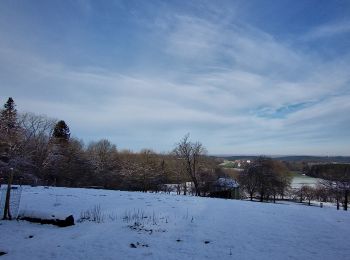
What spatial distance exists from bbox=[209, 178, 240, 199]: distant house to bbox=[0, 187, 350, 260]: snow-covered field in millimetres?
45392

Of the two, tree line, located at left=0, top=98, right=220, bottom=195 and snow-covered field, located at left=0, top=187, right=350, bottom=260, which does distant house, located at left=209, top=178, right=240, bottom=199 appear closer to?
tree line, located at left=0, top=98, right=220, bottom=195

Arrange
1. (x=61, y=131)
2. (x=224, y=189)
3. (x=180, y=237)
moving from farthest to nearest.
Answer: (x=61, y=131)
(x=224, y=189)
(x=180, y=237)

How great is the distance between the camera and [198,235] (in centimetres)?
1173

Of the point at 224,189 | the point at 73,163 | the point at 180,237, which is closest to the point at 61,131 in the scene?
the point at 73,163

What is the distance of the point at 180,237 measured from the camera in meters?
11.3

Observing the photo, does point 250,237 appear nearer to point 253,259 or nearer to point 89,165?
point 253,259

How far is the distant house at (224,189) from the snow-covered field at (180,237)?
45.4 m

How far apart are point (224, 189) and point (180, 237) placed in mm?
52871

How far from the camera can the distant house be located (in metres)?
61.8

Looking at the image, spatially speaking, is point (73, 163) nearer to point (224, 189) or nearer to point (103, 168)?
point (103, 168)

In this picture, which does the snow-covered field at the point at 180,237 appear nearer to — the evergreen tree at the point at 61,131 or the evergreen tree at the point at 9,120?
the evergreen tree at the point at 9,120

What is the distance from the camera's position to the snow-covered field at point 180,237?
9320 millimetres

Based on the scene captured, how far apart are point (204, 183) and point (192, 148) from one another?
31.8ft

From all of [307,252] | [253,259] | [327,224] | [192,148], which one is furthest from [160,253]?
[192,148]
